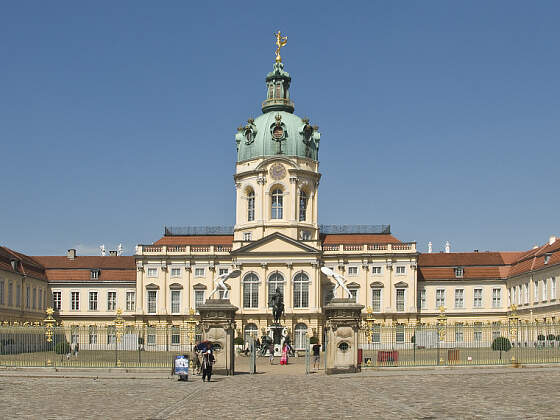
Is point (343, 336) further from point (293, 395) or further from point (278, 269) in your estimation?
point (278, 269)

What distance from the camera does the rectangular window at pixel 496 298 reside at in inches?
3462

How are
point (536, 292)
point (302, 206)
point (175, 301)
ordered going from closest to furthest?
1. point (536, 292)
2. point (175, 301)
3. point (302, 206)

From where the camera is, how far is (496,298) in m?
87.9

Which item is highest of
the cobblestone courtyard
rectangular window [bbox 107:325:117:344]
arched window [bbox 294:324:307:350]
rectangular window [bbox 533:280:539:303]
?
rectangular window [bbox 533:280:539:303]

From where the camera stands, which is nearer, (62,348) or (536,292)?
(62,348)

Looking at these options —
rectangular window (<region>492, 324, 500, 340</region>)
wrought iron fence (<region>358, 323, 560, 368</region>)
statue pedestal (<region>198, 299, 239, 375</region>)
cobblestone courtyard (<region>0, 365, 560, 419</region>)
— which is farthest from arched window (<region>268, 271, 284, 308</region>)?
statue pedestal (<region>198, 299, 239, 375</region>)

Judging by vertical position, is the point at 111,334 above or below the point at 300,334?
above

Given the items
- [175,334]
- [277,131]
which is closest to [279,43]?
[277,131]

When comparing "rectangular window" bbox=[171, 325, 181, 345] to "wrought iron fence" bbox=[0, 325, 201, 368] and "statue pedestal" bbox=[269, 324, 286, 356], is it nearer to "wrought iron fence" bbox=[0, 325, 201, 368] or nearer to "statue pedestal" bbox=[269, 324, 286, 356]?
"wrought iron fence" bbox=[0, 325, 201, 368]

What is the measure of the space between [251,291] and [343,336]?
151ft

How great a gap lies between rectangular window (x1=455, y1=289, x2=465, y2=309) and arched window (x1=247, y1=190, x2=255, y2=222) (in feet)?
72.6

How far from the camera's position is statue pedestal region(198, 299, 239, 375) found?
118 ft

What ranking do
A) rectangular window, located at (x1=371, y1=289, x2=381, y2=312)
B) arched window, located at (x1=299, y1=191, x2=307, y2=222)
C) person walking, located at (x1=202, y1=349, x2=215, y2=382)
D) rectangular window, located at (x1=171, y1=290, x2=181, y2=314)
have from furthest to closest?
arched window, located at (x1=299, y1=191, x2=307, y2=222) → rectangular window, located at (x1=171, y1=290, x2=181, y2=314) → rectangular window, located at (x1=371, y1=289, x2=381, y2=312) → person walking, located at (x1=202, y1=349, x2=215, y2=382)

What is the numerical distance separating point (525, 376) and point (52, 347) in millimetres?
20884
